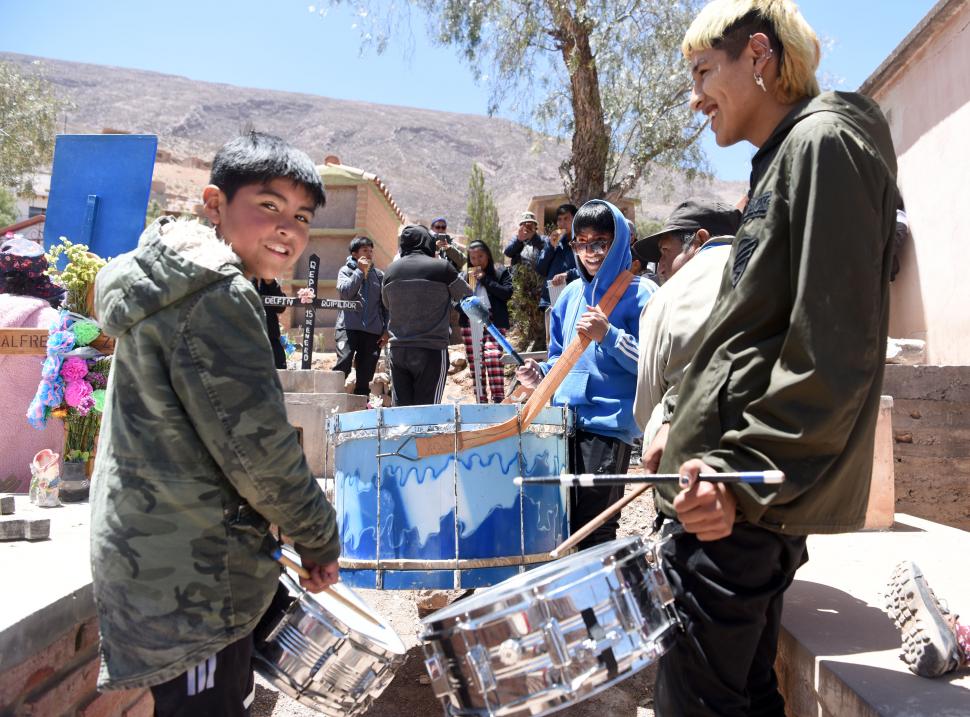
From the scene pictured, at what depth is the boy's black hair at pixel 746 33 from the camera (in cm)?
200

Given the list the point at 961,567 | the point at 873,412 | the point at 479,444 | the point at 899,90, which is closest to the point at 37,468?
the point at 479,444

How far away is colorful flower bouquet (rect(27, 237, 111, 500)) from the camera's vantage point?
472 cm

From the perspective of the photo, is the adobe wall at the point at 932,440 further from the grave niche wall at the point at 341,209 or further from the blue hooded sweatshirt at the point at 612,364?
the grave niche wall at the point at 341,209

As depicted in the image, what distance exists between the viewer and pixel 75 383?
472 centimetres

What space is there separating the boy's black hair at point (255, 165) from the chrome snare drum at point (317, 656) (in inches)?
42.8

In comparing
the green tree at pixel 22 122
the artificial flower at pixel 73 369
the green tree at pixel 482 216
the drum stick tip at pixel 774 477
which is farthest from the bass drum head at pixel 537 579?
the green tree at pixel 22 122

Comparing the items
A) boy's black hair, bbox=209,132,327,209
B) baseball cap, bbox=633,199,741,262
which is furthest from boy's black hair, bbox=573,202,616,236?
boy's black hair, bbox=209,132,327,209

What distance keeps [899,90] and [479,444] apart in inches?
350

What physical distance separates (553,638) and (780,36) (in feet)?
5.06

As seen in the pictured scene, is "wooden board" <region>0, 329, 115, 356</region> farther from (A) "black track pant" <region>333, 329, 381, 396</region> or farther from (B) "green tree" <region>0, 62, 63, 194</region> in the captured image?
(B) "green tree" <region>0, 62, 63, 194</region>

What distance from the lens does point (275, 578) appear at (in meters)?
2.07

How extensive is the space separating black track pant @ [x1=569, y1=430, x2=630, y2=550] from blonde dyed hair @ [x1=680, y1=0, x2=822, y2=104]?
211 cm

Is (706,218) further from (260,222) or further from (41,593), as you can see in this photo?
(41,593)

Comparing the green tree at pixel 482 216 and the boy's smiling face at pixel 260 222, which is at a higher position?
the green tree at pixel 482 216
